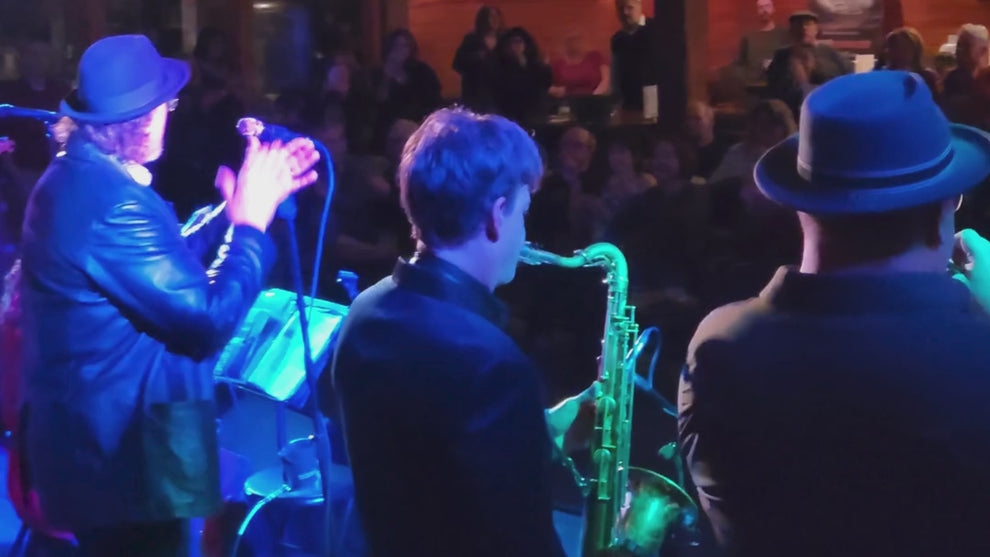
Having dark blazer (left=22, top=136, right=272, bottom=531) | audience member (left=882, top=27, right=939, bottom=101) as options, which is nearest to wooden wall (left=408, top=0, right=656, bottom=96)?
audience member (left=882, top=27, right=939, bottom=101)

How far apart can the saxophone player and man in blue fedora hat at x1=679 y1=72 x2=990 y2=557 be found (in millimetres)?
209

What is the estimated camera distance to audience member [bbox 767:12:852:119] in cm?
541

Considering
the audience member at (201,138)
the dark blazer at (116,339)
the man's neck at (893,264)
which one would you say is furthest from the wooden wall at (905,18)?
the man's neck at (893,264)

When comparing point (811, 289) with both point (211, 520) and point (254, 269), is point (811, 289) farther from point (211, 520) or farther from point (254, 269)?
point (211, 520)

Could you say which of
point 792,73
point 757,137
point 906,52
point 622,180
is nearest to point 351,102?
point 622,180

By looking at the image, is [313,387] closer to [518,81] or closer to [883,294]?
[883,294]

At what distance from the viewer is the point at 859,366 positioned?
3.80 ft

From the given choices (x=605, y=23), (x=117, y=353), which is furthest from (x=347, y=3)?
(x=117, y=353)

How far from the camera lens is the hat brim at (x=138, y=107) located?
2.06 m

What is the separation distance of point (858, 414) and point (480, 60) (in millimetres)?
4881

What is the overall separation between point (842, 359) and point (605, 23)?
302 inches

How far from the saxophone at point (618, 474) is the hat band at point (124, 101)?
0.76 metres

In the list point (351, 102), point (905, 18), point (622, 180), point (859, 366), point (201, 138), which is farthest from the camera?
point (905, 18)

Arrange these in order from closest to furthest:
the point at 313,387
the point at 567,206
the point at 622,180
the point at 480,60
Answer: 1. the point at 313,387
2. the point at 622,180
3. the point at 567,206
4. the point at 480,60
